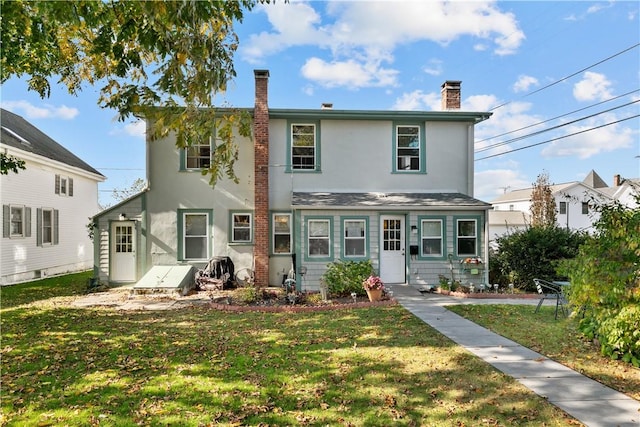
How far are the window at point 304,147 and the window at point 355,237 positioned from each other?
2.73m

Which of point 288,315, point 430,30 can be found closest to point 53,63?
point 288,315

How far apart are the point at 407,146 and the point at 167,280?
9412 millimetres

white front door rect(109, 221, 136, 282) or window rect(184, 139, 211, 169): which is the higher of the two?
window rect(184, 139, 211, 169)

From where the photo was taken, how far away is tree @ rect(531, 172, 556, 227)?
20444 mm

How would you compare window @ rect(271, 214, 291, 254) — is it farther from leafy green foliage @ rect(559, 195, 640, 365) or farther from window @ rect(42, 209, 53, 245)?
window @ rect(42, 209, 53, 245)

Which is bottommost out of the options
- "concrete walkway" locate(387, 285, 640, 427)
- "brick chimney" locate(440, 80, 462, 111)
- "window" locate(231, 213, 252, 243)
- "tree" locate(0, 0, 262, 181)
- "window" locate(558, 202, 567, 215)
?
"concrete walkway" locate(387, 285, 640, 427)

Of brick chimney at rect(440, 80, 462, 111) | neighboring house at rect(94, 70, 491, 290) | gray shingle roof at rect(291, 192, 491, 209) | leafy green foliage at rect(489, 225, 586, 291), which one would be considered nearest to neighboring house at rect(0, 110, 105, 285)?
neighboring house at rect(94, 70, 491, 290)

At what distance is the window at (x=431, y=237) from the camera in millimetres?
11602

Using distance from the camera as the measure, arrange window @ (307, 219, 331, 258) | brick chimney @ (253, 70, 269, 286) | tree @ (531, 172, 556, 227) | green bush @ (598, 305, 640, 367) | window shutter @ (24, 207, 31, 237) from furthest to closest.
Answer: tree @ (531, 172, 556, 227), window shutter @ (24, 207, 31, 237), brick chimney @ (253, 70, 269, 286), window @ (307, 219, 331, 258), green bush @ (598, 305, 640, 367)

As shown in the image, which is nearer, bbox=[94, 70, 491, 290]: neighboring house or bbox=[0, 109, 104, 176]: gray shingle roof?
bbox=[94, 70, 491, 290]: neighboring house

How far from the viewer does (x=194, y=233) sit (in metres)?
12.5

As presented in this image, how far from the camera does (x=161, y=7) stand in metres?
3.74

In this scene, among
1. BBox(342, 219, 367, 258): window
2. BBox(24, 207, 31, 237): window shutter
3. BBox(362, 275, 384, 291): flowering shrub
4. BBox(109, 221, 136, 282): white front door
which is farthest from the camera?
BBox(24, 207, 31, 237): window shutter

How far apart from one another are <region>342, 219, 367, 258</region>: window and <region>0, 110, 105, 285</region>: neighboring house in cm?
1195
